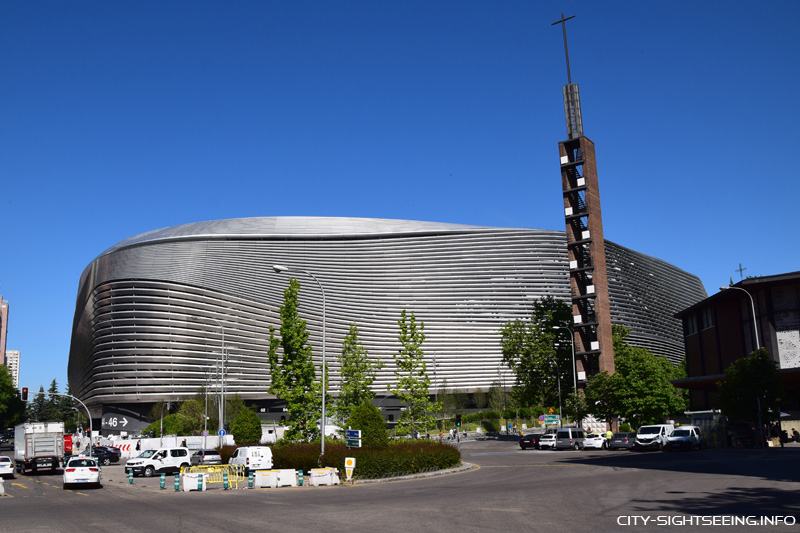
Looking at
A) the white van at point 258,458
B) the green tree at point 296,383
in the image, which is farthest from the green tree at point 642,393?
the white van at point 258,458

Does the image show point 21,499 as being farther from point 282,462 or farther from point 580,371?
point 580,371

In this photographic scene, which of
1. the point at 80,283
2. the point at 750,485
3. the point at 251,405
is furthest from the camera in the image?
the point at 80,283

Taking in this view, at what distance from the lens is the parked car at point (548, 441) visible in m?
58.2

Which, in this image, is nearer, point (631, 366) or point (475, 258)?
point (631, 366)

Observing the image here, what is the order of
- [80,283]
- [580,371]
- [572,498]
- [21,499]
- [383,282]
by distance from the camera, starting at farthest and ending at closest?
[80,283], [383,282], [580,371], [21,499], [572,498]

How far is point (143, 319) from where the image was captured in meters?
117

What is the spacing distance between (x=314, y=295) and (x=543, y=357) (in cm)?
6846

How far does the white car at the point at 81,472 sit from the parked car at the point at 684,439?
119 feet

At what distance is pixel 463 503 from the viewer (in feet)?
66.0

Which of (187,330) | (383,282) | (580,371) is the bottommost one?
(580,371)

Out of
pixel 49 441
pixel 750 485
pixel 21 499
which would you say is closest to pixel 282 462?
pixel 21 499

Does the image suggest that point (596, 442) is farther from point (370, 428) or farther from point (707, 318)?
point (370, 428)

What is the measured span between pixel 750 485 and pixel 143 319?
4331 inches

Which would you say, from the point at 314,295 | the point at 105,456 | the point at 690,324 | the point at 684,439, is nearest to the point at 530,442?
the point at 684,439
